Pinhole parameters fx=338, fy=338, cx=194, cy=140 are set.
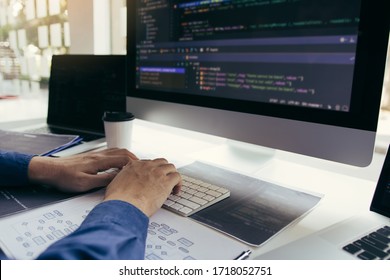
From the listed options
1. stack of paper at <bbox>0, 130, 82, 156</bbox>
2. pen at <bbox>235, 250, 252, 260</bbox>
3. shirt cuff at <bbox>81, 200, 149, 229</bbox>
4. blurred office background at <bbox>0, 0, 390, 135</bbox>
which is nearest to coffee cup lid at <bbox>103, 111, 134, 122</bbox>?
stack of paper at <bbox>0, 130, 82, 156</bbox>

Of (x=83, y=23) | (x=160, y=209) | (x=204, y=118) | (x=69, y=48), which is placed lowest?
(x=160, y=209)

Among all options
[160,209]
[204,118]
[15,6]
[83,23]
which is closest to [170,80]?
[204,118]

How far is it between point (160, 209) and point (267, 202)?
187 mm

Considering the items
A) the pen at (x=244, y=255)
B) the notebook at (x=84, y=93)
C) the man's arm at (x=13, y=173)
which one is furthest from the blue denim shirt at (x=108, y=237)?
the notebook at (x=84, y=93)

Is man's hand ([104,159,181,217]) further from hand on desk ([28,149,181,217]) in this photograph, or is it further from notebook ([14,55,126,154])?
notebook ([14,55,126,154])

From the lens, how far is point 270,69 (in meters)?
0.64

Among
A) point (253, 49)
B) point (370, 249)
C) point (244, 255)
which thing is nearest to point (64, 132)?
point (253, 49)

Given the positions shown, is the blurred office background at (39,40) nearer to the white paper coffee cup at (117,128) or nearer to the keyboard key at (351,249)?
the white paper coffee cup at (117,128)

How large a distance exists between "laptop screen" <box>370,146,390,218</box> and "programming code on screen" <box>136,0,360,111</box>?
114 mm

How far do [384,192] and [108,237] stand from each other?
44cm

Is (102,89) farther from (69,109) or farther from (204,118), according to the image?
(204,118)

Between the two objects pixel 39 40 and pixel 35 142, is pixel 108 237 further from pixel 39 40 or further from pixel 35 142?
pixel 39 40

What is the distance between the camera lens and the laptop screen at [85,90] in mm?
1082

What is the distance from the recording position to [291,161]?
90cm
